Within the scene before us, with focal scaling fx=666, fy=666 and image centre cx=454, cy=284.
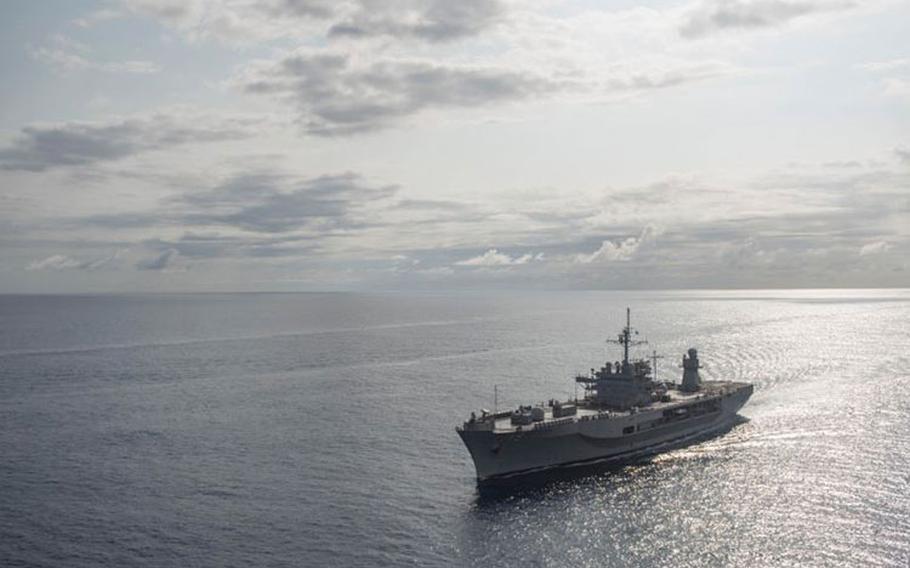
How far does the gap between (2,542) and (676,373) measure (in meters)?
116

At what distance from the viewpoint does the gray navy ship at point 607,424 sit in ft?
219

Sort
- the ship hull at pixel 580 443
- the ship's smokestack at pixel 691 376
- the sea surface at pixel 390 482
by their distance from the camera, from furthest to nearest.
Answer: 1. the ship's smokestack at pixel 691 376
2. the ship hull at pixel 580 443
3. the sea surface at pixel 390 482

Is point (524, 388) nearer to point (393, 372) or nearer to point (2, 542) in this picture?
point (393, 372)

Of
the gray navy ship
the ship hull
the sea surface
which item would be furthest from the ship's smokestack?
the sea surface

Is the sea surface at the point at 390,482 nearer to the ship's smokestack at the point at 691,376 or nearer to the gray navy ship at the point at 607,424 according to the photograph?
the gray navy ship at the point at 607,424

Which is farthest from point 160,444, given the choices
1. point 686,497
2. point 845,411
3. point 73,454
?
point 845,411

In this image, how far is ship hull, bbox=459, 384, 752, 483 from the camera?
66000 millimetres

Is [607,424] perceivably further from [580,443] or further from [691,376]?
[691,376]

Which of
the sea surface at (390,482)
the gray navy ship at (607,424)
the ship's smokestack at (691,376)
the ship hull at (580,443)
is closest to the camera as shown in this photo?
the sea surface at (390,482)

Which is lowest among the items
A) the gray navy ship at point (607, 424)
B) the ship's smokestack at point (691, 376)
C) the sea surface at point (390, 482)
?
the sea surface at point (390, 482)

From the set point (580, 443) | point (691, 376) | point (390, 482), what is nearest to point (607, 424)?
point (580, 443)

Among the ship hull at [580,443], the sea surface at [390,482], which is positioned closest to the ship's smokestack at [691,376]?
the ship hull at [580,443]

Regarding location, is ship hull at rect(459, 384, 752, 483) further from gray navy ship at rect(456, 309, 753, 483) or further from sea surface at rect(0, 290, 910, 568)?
sea surface at rect(0, 290, 910, 568)

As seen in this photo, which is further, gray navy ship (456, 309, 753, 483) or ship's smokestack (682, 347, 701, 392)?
ship's smokestack (682, 347, 701, 392)
